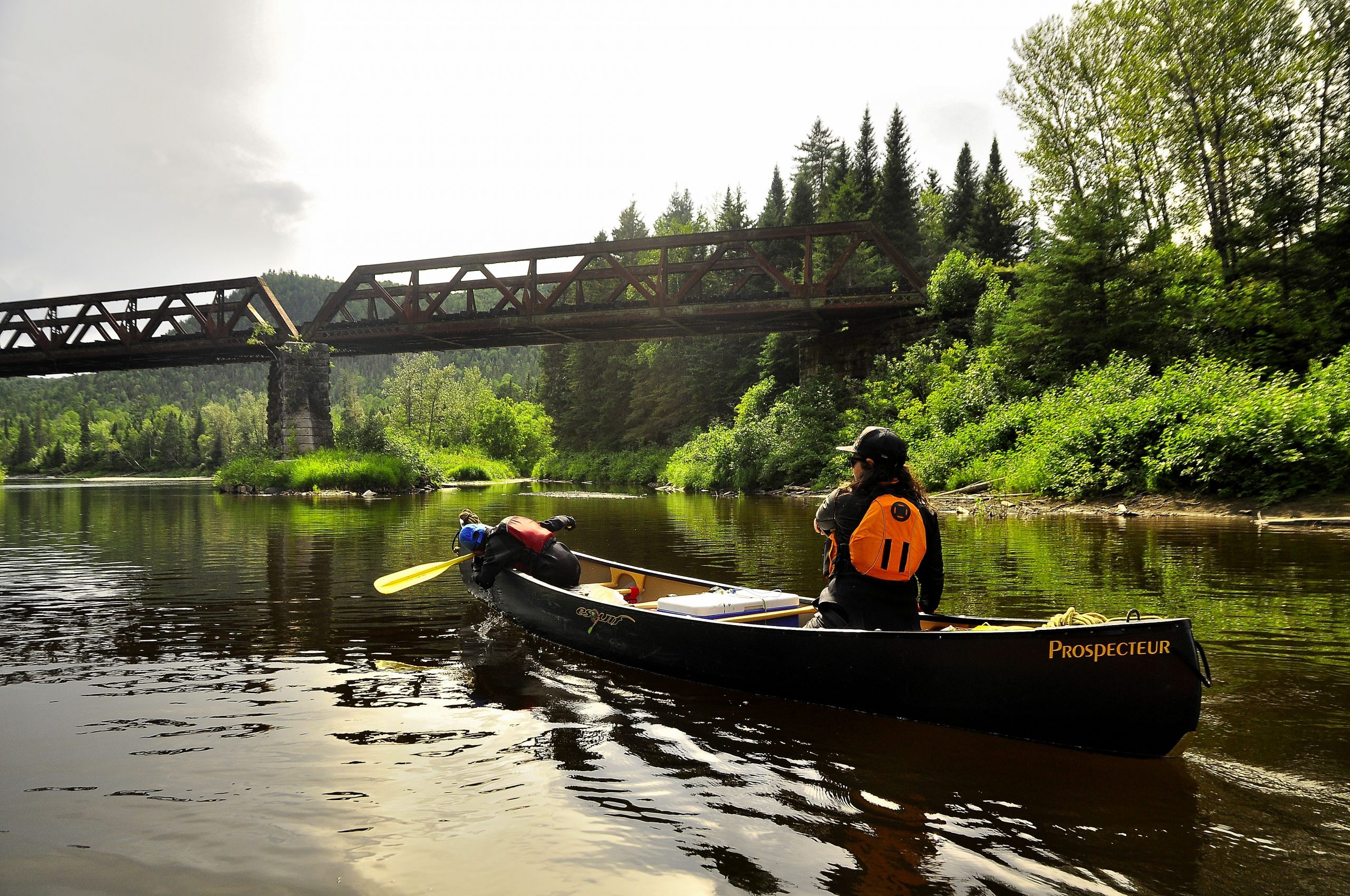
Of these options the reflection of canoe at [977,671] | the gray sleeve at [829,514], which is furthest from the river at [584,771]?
the gray sleeve at [829,514]

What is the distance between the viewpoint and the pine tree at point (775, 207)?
202ft

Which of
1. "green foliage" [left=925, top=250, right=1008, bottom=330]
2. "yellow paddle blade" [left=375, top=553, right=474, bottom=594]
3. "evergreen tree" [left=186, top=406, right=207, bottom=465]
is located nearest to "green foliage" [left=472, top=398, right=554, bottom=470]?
"green foliage" [left=925, top=250, right=1008, bottom=330]

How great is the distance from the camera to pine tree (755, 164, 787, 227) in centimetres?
6150

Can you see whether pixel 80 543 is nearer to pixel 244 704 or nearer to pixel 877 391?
pixel 244 704

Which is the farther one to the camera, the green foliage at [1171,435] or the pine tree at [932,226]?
the pine tree at [932,226]

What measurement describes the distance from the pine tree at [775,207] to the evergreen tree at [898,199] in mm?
7835

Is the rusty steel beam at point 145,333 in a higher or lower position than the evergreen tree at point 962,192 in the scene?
lower

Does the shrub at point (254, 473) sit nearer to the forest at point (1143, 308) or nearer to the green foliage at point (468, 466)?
the forest at point (1143, 308)

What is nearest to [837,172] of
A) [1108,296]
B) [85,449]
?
[1108,296]

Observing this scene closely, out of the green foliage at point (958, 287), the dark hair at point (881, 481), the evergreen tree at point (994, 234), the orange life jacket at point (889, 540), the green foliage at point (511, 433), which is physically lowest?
the orange life jacket at point (889, 540)

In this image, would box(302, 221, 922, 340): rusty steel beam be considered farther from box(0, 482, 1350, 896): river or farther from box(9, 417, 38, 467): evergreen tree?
box(9, 417, 38, 467): evergreen tree

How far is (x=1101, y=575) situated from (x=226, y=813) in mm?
10375

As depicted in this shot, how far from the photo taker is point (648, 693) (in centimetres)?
656

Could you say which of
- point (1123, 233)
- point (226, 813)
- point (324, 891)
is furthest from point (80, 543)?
point (1123, 233)
